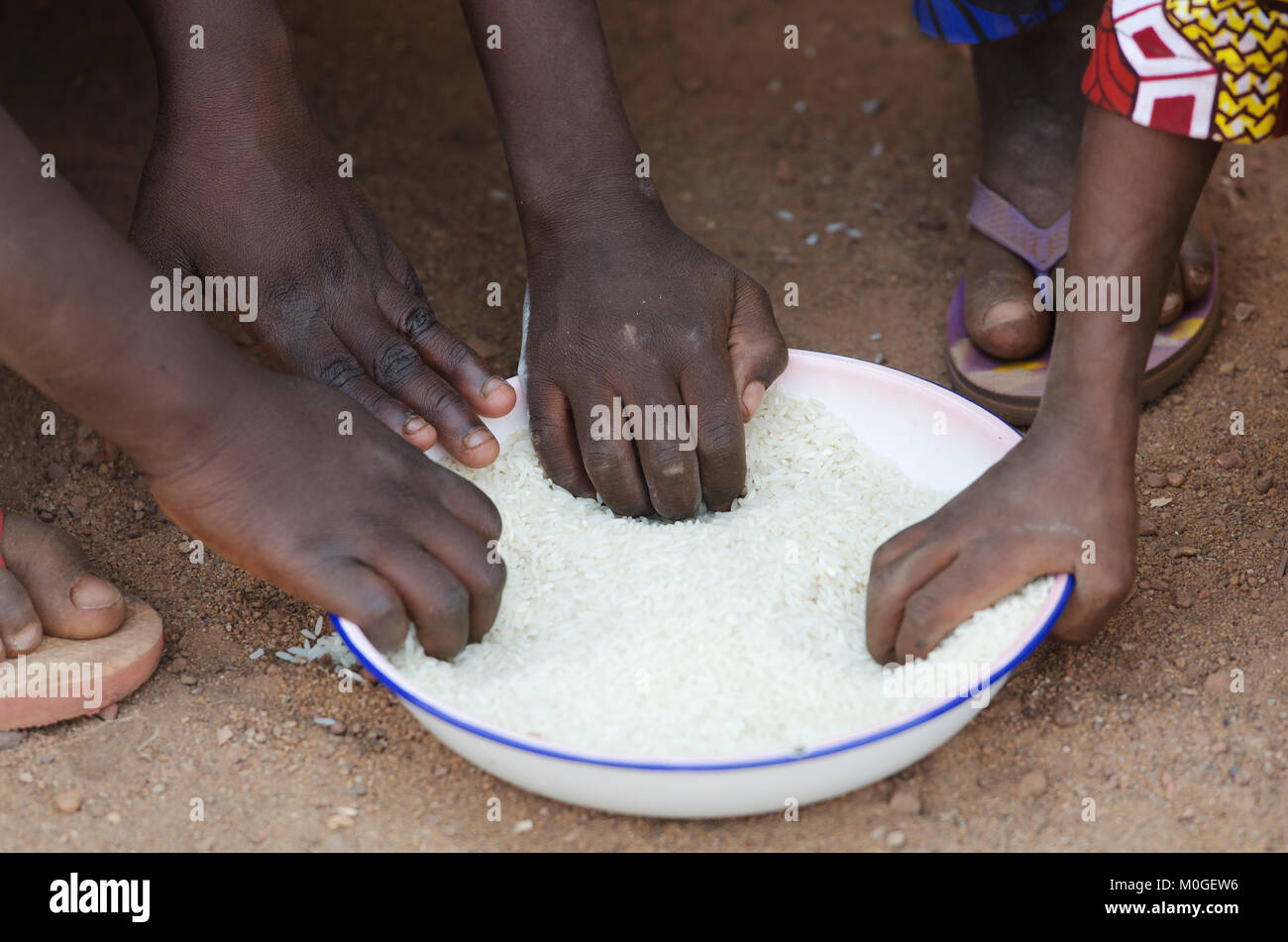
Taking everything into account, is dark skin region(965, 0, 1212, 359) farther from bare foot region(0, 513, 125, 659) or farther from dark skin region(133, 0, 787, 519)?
bare foot region(0, 513, 125, 659)

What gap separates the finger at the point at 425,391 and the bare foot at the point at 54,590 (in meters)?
0.41

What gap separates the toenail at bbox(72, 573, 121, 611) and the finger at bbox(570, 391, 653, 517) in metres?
0.58

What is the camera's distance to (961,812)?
129 cm

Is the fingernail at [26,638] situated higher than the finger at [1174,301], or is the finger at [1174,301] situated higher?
the finger at [1174,301]

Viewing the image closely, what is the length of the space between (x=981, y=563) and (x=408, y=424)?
658mm

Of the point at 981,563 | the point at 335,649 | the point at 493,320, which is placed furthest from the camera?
the point at 493,320

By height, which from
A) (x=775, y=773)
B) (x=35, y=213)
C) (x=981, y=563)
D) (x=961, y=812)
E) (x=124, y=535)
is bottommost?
(x=124, y=535)

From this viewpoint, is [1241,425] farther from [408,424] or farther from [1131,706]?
[408,424]

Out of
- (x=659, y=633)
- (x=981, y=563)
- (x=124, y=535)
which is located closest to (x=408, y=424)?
(x=659, y=633)

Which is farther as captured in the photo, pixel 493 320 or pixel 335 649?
pixel 493 320

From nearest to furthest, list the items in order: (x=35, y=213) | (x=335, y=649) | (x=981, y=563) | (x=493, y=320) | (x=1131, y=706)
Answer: (x=35, y=213) → (x=981, y=563) → (x=1131, y=706) → (x=335, y=649) → (x=493, y=320)

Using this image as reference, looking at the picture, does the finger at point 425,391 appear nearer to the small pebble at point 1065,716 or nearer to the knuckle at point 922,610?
the knuckle at point 922,610

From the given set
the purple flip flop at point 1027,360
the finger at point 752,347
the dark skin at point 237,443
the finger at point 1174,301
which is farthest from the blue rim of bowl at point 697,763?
the finger at point 1174,301

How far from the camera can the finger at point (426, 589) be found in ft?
4.17
